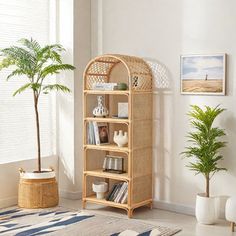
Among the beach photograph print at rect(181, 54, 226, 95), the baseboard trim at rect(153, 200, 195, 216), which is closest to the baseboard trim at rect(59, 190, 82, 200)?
the baseboard trim at rect(153, 200, 195, 216)

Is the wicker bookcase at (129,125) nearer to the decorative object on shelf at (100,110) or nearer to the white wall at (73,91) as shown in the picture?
the decorative object on shelf at (100,110)

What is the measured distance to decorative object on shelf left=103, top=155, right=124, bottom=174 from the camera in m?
5.01

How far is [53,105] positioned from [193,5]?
2024 mm

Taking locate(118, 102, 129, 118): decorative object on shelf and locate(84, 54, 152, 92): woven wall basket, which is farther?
locate(118, 102, 129, 118): decorative object on shelf

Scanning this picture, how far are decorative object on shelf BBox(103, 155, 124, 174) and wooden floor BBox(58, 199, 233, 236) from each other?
0.43m

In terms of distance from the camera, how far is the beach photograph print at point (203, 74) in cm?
463

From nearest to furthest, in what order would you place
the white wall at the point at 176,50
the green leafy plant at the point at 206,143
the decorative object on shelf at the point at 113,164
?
the green leafy plant at the point at 206,143, the white wall at the point at 176,50, the decorative object on shelf at the point at 113,164

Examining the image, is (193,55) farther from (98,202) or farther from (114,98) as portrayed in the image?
(98,202)

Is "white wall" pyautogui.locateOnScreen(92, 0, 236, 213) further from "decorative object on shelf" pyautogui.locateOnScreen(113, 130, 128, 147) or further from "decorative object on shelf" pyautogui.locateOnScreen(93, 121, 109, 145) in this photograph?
"decorative object on shelf" pyautogui.locateOnScreen(93, 121, 109, 145)

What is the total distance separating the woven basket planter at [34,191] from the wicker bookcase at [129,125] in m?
0.40

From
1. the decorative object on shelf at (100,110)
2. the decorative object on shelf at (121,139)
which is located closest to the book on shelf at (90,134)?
the decorative object on shelf at (100,110)

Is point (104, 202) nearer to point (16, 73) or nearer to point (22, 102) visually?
point (22, 102)

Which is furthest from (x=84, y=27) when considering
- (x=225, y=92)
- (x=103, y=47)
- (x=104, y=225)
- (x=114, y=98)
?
(x=104, y=225)

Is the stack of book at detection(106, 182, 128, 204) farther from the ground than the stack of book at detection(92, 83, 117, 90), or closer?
closer
